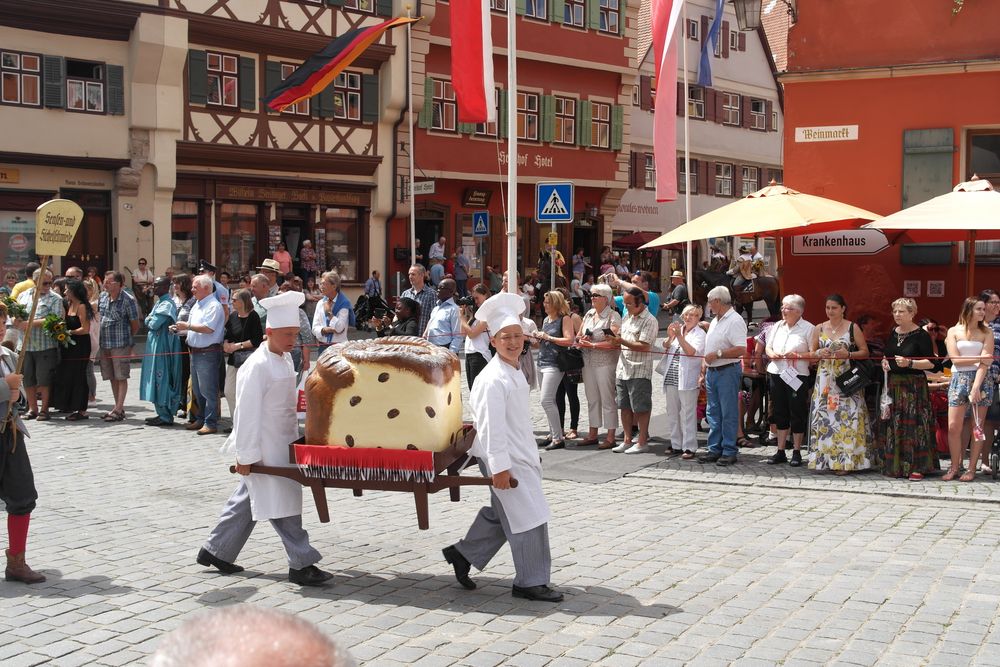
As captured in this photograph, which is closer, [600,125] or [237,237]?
[237,237]

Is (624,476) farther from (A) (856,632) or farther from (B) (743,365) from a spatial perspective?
(A) (856,632)

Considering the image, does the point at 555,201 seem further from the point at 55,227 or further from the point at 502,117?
the point at 502,117

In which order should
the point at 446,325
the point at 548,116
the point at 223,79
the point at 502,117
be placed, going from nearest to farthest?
the point at 446,325 < the point at 223,79 < the point at 502,117 < the point at 548,116

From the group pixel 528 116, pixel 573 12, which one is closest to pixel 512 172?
pixel 528 116

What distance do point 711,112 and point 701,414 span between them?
35353 millimetres

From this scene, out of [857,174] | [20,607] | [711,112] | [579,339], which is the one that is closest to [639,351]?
[579,339]

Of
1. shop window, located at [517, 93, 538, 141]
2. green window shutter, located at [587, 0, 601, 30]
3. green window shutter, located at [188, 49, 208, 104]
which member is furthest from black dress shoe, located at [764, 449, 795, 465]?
green window shutter, located at [587, 0, 601, 30]

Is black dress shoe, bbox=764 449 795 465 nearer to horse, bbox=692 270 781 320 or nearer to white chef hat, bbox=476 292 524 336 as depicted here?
white chef hat, bbox=476 292 524 336

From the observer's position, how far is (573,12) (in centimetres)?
3862

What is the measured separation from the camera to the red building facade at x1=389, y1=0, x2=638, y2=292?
114 ft

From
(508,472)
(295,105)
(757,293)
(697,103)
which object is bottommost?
(508,472)

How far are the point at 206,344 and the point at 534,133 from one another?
82.9ft

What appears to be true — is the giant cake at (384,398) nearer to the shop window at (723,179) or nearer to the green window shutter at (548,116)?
the green window shutter at (548,116)

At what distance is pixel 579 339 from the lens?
12953mm
